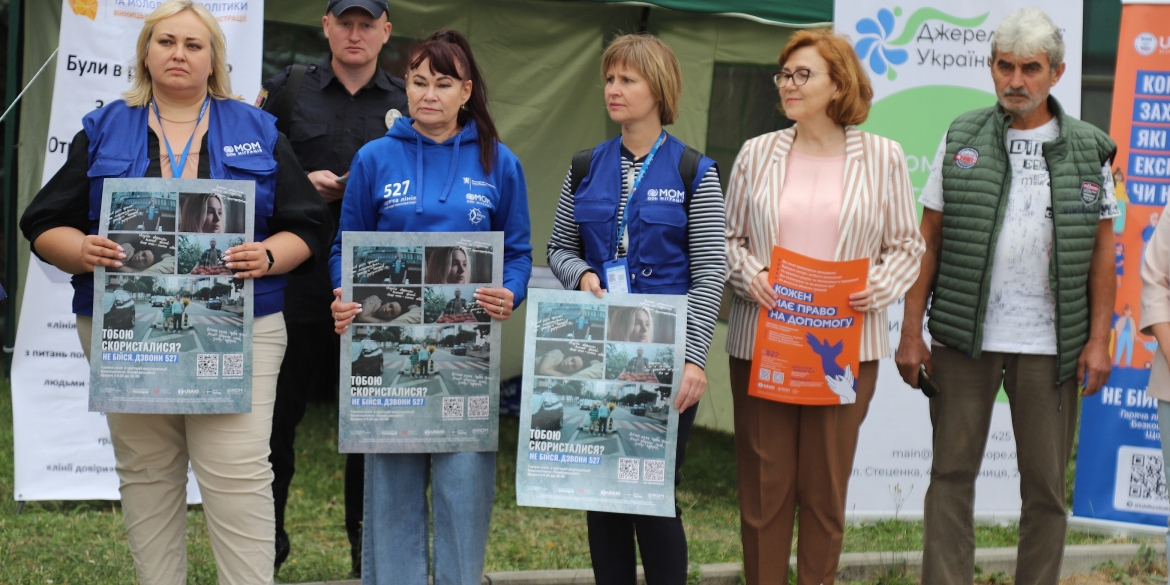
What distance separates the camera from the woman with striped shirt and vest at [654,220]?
3.21 metres

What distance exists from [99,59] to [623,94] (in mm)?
2741

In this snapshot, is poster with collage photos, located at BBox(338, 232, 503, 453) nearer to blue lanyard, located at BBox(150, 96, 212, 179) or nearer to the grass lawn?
blue lanyard, located at BBox(150, 96, 212, 179)

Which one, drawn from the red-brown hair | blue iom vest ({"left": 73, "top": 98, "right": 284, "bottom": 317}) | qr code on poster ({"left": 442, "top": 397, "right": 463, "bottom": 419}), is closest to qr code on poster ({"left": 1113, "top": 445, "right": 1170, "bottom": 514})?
the red-brown hair

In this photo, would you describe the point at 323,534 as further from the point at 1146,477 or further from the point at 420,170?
the point at 1146,477

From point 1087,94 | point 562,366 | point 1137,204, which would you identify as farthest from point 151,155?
point 1087,94

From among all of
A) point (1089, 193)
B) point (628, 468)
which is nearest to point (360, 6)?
point (628, 468)

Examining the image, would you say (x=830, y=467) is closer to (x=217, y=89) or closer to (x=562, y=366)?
(x=562, y=366)

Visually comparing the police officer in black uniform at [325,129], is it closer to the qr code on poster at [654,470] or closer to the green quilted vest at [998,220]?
the qr code on poster at [654,470]

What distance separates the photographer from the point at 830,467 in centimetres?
343

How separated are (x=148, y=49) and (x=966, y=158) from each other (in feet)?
8.44

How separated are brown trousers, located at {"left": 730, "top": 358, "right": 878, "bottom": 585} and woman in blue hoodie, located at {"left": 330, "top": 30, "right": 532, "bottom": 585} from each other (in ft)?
2.82

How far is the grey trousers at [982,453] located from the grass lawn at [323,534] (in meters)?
0.97

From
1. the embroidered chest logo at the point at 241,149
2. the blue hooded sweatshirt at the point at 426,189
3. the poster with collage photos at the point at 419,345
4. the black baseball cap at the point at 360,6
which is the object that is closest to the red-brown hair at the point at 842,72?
the blue hooded sweatshirt at the point at 426,189

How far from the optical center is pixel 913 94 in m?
5.10
